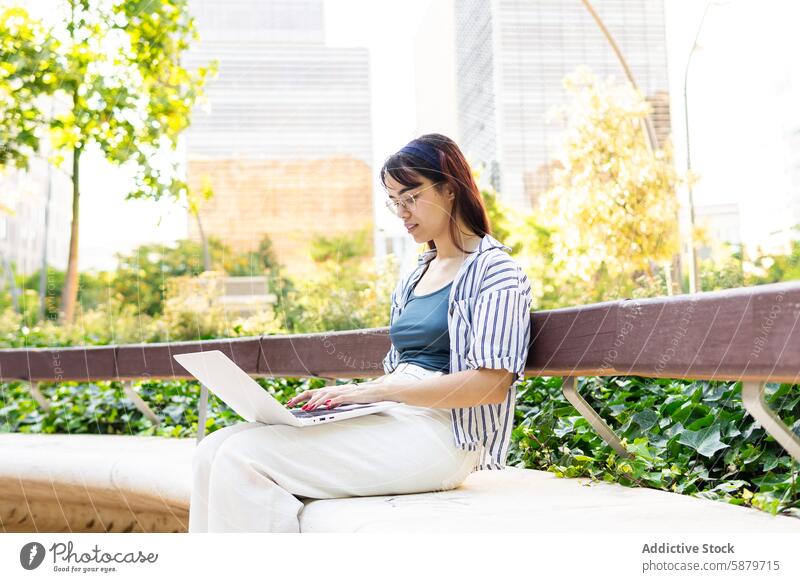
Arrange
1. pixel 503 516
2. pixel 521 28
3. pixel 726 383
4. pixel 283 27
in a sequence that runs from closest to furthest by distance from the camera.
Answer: pixel 503 516 → pixel 726 383 → pixel 283 27 → pixel 521 28

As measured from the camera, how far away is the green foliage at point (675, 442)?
3.65 ft

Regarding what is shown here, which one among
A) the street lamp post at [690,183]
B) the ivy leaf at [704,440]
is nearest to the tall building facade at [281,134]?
the ivy leaf at [704,440]

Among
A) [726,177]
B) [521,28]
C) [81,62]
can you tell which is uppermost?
[521,28]

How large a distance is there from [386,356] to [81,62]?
1818mm

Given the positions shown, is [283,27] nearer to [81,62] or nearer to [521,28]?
[81,62]

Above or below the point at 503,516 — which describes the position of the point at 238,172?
above

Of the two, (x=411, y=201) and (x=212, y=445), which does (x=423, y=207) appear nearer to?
(x=411, y=201)

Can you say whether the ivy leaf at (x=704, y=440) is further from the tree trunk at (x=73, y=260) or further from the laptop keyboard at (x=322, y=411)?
the tree trunk at (x=73, y=260)

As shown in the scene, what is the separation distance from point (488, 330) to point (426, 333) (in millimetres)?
139

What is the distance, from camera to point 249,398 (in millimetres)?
1041

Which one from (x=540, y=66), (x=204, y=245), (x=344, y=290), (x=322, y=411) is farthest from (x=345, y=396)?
(x=540, y=66)

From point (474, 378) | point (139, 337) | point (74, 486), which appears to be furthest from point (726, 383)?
point (139, 337)

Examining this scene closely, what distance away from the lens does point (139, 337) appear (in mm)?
2865

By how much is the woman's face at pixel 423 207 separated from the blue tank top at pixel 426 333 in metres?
0.09
